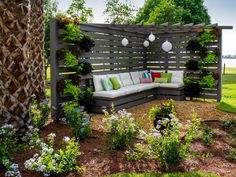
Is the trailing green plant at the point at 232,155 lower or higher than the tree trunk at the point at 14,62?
lower

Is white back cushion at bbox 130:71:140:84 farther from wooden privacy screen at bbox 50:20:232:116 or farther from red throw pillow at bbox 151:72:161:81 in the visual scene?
red throw pillow at bbox 151:72:161:81

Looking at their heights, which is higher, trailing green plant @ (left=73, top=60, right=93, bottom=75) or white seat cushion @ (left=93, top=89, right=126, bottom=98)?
trailing green plant @ (left=73, top=60, right=93, bottom=75)

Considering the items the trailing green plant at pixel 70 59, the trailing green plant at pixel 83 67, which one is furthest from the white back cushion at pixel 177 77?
the trailing green plant at pixel 70 59

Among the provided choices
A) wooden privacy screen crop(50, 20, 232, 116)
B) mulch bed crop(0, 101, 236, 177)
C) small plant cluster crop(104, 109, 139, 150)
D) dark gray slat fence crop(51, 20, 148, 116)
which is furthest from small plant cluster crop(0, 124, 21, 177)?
wooden privacy screen crop(50, 20, 232, 116)

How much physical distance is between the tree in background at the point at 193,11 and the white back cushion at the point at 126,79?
19.4m

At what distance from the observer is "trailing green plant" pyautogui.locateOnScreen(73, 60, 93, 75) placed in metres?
9.08

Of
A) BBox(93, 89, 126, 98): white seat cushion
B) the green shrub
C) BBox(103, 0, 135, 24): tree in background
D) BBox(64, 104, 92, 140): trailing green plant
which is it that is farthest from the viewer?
BBox(103, 0, 135, 24): tree in background

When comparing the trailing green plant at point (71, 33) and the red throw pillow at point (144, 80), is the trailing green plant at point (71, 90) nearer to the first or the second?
the trailing green plant at point (71, 33)

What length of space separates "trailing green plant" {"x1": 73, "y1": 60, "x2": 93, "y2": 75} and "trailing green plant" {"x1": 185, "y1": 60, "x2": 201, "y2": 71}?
468 centimetres

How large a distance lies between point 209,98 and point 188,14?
18.7 meters

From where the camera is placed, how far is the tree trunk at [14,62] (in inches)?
225

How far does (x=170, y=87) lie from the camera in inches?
487

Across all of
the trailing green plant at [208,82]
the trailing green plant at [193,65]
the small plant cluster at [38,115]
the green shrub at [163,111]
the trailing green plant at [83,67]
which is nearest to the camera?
the green shrub at [163,111]

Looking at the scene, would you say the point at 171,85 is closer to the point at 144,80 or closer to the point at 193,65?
the point at 144,80
